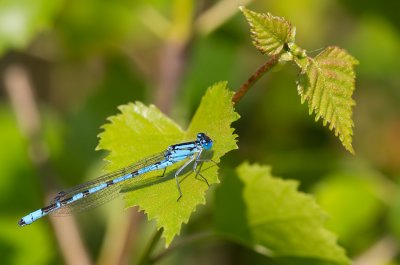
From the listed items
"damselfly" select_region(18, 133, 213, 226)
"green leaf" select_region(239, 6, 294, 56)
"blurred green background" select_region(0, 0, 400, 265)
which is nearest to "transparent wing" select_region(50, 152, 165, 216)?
"damselfly" select_region(18, 133, 213, 226)

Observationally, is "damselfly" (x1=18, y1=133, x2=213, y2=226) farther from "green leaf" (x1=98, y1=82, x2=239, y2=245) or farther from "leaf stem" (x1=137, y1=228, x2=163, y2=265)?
"leaf stem" (x1=137, y1=228, x2=163, y2=265)

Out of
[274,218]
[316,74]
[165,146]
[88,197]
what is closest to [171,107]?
[88,197]

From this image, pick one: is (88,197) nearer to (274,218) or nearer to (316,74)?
(274,218)

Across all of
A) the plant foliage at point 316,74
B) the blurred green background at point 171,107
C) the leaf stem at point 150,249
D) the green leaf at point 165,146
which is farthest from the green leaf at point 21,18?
the plant foliage at point 316,74

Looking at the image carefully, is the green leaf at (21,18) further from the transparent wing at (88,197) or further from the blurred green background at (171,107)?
the transparent wing at (88,197)

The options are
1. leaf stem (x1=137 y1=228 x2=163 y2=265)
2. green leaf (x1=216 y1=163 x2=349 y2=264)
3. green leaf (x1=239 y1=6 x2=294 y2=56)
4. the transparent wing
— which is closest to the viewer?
green leaf (x1=239 y1=6 x2=294 y2=56)

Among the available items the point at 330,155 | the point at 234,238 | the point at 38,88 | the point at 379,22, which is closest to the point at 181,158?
the point at 234,238
